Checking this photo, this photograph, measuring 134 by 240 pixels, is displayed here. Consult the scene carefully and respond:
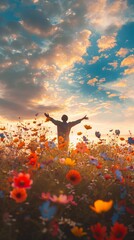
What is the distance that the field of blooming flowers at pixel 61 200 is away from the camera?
3.04 meters

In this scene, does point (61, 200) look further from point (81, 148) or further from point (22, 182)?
point (81, 148)

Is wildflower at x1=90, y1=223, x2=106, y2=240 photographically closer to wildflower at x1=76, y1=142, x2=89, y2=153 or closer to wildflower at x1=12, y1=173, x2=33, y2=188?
wildflower at x1=12, y1=173, x2=33, y2=188

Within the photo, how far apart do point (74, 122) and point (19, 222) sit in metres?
8.37

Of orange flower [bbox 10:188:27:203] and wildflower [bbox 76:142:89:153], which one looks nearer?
orange flower [bbox 10:188:27:203]

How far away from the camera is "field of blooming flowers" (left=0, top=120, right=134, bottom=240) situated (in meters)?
3.04

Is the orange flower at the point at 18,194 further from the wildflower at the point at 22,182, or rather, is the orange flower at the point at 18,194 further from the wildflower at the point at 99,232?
the wildflower at the point at 99,232

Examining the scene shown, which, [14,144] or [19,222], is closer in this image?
[19,222]

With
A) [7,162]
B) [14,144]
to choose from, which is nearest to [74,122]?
[14,144]

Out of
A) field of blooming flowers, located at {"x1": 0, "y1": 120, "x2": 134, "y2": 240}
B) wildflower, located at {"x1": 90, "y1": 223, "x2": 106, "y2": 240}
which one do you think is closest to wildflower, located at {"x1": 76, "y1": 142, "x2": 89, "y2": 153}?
field of blooming flowers, located at {"x1": 0, "y1": 120, "x2": 134, "y2": 240}

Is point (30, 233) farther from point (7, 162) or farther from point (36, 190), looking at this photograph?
point (7, 162)

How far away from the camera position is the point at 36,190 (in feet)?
15.3

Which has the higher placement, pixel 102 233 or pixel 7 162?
pixel 7 162

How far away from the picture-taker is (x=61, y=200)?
9.22 feet

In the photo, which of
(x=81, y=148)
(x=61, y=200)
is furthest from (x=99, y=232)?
(x=81, y=148)
